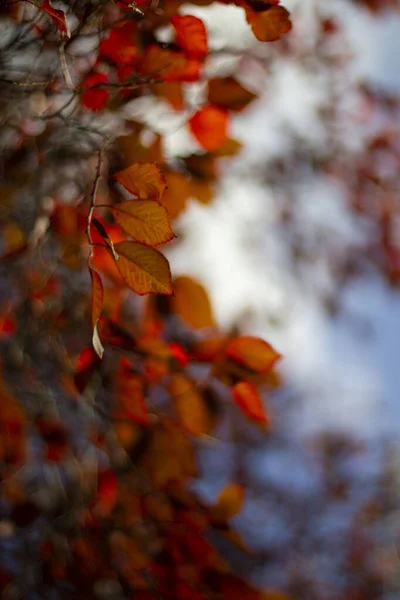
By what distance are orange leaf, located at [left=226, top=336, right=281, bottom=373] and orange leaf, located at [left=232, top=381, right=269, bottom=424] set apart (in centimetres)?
6

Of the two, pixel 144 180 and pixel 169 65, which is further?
pixel 169 65

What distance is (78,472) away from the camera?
2.30 metres

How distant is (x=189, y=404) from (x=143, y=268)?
0.92 m

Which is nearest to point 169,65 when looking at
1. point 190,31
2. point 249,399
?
point 190,31

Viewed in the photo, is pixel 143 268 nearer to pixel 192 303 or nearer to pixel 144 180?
pixel 144 180

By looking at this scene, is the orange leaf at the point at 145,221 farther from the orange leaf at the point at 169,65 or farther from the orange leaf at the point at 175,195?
the orange leaf at the point at 175,195

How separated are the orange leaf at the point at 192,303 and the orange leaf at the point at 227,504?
625 mm

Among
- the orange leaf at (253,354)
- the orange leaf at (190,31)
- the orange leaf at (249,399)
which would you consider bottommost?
the orange leaf at (249,399)

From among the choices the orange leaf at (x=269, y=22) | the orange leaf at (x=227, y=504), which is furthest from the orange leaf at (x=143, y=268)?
the orange leaf at (x=227, y=504)

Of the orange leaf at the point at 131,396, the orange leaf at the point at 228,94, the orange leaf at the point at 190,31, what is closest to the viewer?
the orange leaf at the point at 190,31

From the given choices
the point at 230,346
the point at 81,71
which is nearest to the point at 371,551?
the point at 230,346

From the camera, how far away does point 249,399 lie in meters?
1.59

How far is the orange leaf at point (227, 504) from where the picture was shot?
200cm

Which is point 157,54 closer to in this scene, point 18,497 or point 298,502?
point 18,497
